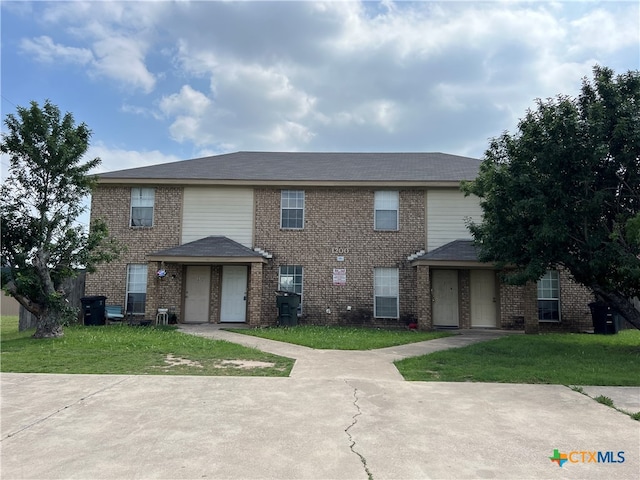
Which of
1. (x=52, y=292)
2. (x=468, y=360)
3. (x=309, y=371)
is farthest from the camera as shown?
(x=52, y=292)

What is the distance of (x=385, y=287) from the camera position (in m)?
15.9

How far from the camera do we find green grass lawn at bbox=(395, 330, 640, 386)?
7.06 meters

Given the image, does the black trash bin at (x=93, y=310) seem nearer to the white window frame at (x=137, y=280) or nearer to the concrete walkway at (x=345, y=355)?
the white window frame at (x=137, y=280)

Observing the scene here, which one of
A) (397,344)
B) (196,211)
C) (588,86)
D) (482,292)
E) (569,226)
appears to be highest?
(588,86)

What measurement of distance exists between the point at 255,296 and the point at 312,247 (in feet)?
9.38

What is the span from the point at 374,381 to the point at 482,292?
405 inches

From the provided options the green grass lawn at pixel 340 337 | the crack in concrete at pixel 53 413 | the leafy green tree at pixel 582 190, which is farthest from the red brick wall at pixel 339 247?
the crack in concrete at pixel 53 413

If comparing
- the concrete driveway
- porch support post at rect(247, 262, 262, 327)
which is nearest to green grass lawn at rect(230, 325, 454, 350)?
porch support post at rect(247, 262, 262, 327)

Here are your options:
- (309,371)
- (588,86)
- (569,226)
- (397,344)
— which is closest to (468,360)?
(397,344)

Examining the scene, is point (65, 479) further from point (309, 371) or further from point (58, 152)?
point (58, 152)

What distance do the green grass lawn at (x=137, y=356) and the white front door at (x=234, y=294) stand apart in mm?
4181

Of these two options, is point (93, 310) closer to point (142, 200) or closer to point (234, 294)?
point (142, 200)

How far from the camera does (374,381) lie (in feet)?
22.3

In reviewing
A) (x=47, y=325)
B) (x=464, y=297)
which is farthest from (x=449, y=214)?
(x=47, y=325)
